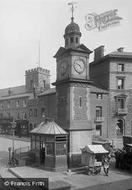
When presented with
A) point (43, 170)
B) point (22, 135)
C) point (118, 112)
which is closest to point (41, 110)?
point (22, 135)

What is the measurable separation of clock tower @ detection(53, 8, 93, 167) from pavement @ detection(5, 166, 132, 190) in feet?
14.4

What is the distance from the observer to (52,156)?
21.3m

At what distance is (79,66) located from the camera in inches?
1013

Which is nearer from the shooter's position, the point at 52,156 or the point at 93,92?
the point at 52,156

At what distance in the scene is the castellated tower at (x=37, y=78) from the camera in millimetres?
63188

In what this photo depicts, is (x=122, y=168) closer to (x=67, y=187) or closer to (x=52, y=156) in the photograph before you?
(x=52, y=156)

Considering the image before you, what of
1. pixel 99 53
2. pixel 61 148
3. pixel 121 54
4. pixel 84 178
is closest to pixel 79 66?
pixel 61 148

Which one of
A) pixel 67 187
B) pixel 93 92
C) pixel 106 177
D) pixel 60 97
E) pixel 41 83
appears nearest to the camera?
pixel 67 187

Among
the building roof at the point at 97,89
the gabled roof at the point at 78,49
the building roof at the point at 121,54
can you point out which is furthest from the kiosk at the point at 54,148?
the building roof at the point at 121,54

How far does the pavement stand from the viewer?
16.8m

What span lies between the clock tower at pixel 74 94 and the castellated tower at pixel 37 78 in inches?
1449

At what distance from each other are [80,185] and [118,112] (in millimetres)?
25102

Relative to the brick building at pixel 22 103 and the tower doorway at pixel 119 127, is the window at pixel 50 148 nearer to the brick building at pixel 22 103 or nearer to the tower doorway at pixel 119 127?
the tower doorway at pixel 119 127

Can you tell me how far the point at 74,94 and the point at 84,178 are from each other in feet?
30.6
